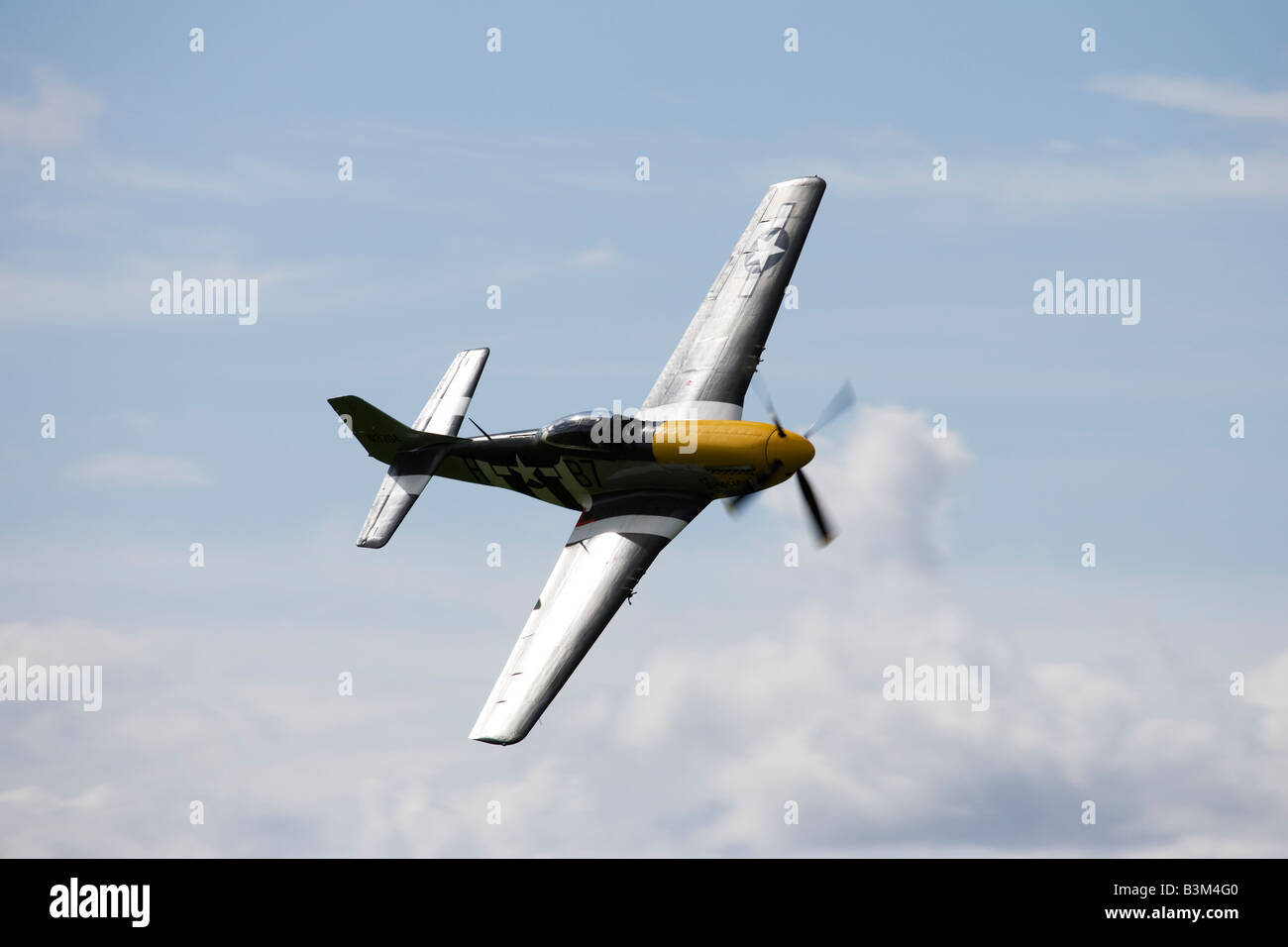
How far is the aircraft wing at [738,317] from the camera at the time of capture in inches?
1359

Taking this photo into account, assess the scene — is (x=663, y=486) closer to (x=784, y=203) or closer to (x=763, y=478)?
(x=763, y=478)

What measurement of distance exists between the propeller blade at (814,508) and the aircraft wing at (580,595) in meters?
2.13

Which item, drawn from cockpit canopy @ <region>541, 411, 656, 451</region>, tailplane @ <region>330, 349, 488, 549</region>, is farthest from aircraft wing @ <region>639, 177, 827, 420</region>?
tailplane @ <region>330, 349, 488, 549</region>

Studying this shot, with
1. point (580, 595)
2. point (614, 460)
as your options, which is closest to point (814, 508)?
point (614, 460)

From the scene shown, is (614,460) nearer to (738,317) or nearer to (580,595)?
(580,595)

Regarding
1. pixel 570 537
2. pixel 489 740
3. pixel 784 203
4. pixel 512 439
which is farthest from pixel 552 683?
pixel 784 203

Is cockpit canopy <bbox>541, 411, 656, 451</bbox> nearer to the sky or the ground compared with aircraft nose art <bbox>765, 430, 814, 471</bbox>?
nearer to the sky

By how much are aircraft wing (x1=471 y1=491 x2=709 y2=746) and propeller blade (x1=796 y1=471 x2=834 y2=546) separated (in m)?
2.13

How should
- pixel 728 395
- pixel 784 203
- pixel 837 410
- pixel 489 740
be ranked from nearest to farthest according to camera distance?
pixel 489 740 → pixel 837 410 → pixel 728 395 → pixel 784 203

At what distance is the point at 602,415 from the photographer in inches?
1293

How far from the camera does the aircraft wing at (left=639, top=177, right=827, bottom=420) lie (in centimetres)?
3453

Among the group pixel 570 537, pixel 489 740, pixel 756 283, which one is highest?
pixel 756 283

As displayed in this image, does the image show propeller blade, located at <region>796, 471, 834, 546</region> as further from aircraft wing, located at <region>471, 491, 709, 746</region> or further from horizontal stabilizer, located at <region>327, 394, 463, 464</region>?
horizontal stabilizer, located at <region>327, 394, 463, 464</region>

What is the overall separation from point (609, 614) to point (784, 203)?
521 inches
